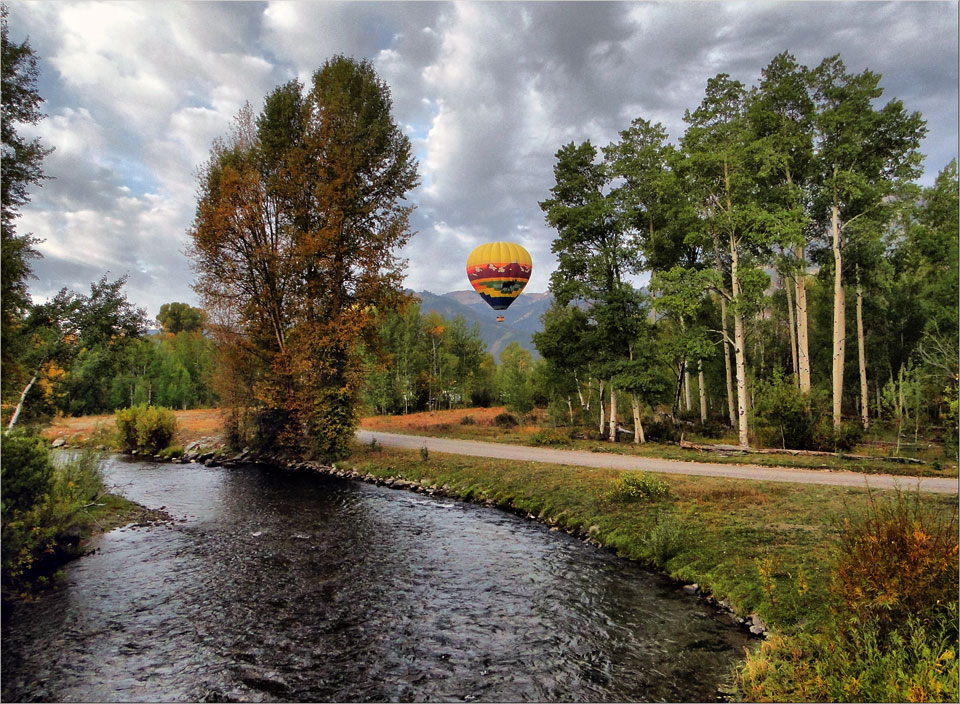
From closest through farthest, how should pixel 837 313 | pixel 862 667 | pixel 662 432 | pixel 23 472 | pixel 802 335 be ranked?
pixel 862 667 → pixel 23 472 → pixel 837 313 → pixel 802 335 → pixel 662 432

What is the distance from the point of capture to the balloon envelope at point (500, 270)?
3409 centimetres

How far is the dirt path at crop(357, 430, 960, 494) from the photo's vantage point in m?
14.1

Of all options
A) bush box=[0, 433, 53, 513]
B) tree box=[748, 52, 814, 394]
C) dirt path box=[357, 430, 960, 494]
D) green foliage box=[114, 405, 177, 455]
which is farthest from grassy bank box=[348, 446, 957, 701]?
green foliage box=[114, 405, 177, 455]

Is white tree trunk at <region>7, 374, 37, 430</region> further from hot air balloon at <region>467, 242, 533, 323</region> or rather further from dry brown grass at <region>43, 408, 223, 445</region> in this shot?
hot air balloon at <region>467, 242, 533, 323</region>

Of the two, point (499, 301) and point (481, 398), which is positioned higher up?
point (499, 301)

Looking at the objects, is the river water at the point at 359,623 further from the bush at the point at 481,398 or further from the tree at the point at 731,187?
the bush at the point at 481,398

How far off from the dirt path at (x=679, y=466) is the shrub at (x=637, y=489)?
3421mm

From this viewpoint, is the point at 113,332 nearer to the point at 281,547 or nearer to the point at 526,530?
the point at 281,547

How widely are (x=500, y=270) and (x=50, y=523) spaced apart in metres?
28.2

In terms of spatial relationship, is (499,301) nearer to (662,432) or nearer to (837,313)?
(662,432)

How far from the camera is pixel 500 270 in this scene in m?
34.1

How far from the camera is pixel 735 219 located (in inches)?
832

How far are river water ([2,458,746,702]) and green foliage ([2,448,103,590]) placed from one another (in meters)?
0.68

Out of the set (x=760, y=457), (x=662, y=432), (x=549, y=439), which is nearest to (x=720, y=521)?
(x=760, y=457)
